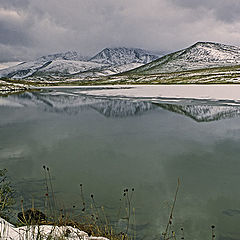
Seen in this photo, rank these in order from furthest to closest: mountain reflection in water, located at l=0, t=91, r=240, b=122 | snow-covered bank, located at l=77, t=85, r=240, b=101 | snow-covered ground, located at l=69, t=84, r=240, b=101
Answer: snow-covered ground, located at l=69, t=84, r=240, b=101
snow-covered bank, located at l=77, t=85, r=240, b=101
mountain reflection in water, located at l=0, t=91, r=240, b=122

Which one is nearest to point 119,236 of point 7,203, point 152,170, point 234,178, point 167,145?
point 7,203

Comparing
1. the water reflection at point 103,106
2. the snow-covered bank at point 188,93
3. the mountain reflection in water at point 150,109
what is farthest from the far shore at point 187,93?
the water reflection at point 103,106

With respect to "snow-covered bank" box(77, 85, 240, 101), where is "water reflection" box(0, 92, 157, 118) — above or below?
below

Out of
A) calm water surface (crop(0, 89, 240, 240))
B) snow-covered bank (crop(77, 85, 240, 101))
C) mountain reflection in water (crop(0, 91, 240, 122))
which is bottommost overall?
calm water surface (crop(0, 89, 240, 240))

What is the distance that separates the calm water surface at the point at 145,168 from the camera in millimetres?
6652

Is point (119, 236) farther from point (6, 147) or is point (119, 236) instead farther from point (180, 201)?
point (6, 147)

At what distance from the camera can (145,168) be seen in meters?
10.1

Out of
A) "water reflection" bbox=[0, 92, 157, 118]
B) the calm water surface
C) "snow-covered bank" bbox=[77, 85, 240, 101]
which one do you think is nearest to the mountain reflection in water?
"water reflection" bbox=[0, 92, 157, 118]

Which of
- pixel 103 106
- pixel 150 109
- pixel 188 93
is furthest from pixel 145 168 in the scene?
pixel 188 93

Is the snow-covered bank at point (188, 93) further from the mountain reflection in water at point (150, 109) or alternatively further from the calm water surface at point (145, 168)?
the calm water surface at point (145, 168)

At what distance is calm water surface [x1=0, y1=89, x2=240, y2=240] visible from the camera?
6652 mm

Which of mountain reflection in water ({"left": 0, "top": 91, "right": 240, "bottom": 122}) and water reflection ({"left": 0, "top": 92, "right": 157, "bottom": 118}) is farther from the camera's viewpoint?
water reflection ({"left": 0, "top": 92, "right": 157, "bottom": 118})

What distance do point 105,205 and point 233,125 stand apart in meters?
14.5

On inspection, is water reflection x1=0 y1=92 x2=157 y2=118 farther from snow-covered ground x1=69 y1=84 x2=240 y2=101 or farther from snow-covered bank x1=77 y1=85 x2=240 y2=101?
snow-covered bank x1=77 y1=85 x2=240 y2=101
